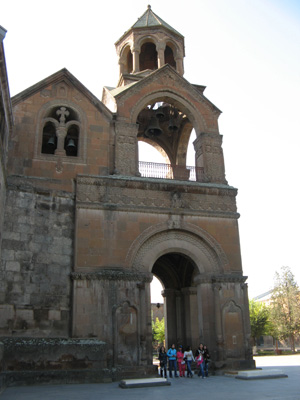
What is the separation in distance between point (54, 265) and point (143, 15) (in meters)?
15.8

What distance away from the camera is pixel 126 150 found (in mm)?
16734

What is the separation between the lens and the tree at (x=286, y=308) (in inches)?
1759

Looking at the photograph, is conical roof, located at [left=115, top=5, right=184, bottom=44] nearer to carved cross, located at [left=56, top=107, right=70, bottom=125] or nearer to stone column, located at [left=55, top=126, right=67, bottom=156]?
carved cross, located at [left=56, top=107, right=70, bottom=125]

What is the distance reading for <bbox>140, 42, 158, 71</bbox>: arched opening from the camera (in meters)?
22.6

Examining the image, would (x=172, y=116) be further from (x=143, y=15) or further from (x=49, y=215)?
(x=49, y=215)

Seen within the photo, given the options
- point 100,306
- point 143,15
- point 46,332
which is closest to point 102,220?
point 100,306

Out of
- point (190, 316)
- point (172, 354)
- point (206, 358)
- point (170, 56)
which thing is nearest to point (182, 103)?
point (170, 56)

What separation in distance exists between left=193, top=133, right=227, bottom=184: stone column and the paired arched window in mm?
5709

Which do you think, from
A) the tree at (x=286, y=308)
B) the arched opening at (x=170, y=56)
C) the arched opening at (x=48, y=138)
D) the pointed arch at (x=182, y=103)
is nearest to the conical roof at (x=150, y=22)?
the arched opening at (x=170, y=56)

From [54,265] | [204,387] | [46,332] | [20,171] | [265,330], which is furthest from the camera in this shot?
[265,330]

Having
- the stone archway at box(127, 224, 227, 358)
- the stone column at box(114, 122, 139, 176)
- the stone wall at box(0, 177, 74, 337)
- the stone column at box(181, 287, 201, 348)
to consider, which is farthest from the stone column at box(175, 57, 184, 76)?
the stone column at box(181, 287, 201, 348)

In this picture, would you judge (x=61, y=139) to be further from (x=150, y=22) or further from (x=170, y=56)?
(x=170, y=56)

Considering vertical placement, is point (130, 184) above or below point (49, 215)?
above

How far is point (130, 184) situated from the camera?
52.4ft
